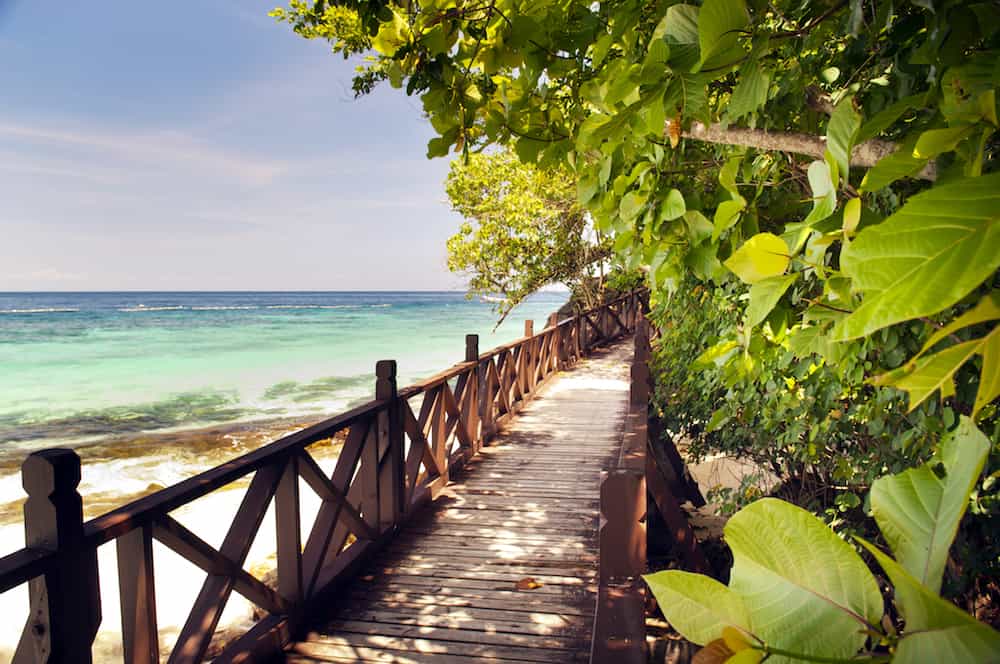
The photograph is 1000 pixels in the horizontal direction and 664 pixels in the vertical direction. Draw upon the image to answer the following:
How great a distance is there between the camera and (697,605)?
386 millimetres

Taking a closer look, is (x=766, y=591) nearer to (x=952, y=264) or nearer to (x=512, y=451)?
(x=952, y=264)

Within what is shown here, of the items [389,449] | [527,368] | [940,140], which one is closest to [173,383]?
[527,368]

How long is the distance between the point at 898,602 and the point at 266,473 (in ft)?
11.2

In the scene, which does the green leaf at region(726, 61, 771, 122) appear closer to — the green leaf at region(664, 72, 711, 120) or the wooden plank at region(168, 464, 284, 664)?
the green leaf at region(664, 72, 711, 120)

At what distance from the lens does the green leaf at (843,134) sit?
27.1 inches

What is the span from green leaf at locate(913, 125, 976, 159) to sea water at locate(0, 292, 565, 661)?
6.97 meters

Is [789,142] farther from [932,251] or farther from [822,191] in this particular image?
[932,251]

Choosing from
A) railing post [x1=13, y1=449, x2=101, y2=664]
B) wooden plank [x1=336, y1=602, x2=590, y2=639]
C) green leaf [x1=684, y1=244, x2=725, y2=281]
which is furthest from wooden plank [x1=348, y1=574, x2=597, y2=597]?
green leaf [x1=684, y1=244, x2=725, y2=281]

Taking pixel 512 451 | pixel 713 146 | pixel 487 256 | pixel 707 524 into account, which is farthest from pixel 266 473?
pixel 487 256

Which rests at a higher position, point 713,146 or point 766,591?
point 713,146

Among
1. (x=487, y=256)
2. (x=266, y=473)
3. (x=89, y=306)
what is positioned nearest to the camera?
(x=266, y=473)

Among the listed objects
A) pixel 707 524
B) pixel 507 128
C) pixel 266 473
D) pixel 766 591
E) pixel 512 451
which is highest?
pixel 507 128

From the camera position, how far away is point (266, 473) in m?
3.31

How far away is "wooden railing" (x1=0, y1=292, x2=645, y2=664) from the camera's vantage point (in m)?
2.11
